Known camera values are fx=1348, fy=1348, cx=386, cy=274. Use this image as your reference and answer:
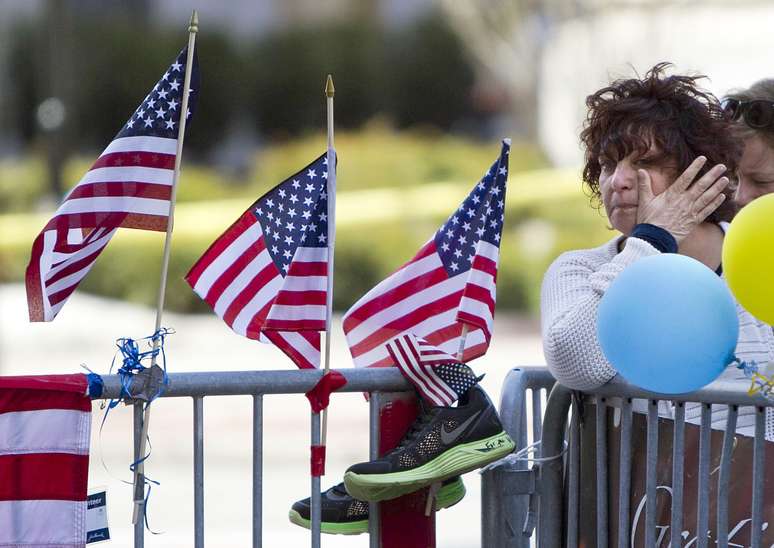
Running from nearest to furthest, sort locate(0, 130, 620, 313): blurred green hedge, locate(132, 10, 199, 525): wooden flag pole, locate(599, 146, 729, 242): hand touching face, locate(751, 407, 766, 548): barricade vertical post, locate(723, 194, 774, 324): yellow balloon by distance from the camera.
→ locate(723, 194, 774, 324): yellow balloon < locate(751, 407, 766, 548): barricade vertical post < locate(132, 10, 199, 525): wooden flag pole < locate(599, 146, 729, 242): hand touching face < locate(0, 130, 620, 313): blurred green hedge

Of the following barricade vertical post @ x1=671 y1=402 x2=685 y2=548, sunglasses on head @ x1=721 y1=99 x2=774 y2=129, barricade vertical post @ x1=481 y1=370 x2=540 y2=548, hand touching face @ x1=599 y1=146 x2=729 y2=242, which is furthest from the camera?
sunglasses on head @ x1=721 y1=99 x2=774 y2=129

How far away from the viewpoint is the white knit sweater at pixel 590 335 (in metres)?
3.60

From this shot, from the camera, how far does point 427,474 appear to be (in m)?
3.70

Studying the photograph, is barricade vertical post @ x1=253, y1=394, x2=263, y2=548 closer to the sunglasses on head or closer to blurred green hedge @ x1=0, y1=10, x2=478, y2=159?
the sunglasses on head

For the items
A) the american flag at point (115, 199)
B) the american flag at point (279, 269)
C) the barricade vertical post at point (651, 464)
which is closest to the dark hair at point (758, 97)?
the barricade vertical post at point (651, 464)

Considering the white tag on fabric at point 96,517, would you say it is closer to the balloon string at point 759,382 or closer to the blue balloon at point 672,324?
the blue balloon at point 672,324

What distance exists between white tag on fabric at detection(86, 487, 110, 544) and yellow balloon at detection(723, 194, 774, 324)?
1.77 meters

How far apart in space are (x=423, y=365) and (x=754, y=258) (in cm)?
109

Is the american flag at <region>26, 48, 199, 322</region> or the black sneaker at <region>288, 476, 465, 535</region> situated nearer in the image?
the american flag at <region>26, 48, 199, 322</region>

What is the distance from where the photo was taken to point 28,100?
2281 centimetres

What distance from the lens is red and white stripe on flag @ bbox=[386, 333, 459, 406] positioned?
3.81 m

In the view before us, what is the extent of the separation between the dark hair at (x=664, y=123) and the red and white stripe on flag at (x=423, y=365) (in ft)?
2.51

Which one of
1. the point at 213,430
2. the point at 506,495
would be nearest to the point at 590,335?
the point at 506,495

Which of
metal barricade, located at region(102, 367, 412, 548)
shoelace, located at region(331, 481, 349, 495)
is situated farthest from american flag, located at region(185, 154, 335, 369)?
shoelace, located at region(331, 481, 349, 495)
